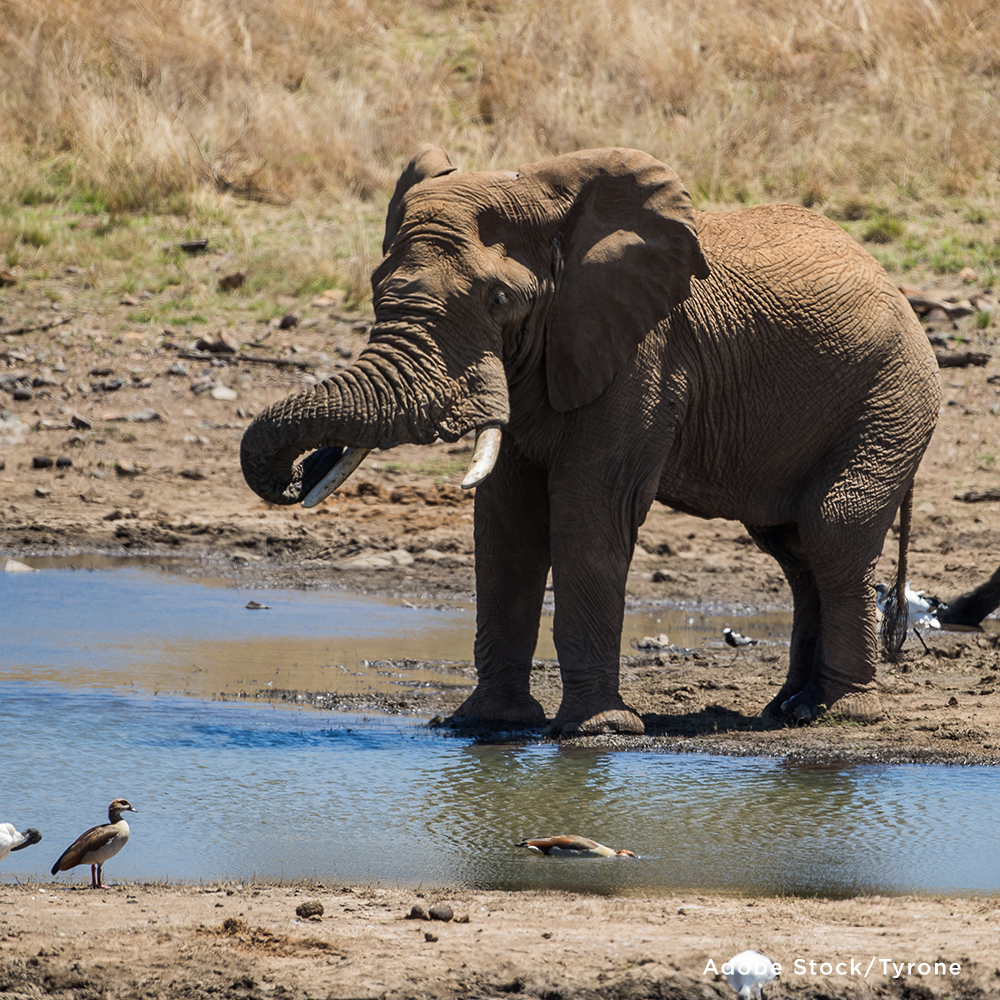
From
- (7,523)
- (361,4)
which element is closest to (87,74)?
(361,4)

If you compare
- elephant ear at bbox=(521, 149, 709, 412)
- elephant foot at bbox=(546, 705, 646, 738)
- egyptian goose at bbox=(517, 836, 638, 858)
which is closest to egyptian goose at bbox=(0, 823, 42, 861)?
egyptian goose at bbox=(517, 836, 638, 858)

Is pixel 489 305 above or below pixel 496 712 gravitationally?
above

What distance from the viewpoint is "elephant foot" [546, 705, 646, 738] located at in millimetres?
7129

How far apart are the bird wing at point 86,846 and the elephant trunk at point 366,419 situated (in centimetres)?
177

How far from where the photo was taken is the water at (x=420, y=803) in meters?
5.38

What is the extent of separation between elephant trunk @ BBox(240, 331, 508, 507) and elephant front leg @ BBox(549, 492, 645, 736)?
648 millimetres

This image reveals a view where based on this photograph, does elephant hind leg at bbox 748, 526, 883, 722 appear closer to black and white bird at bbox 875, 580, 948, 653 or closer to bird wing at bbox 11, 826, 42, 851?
black and white bird at bbox 875, 580, 948, 653

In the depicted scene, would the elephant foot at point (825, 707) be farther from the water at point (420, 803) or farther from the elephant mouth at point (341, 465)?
Result: the elephant mouth at point (341, 465)

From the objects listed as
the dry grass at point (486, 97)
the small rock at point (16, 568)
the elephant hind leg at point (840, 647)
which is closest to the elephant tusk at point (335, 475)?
the elephant hind leg at point (840, 647)

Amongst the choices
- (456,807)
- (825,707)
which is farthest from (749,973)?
(825,707)

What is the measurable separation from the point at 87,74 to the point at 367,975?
53.5 feet

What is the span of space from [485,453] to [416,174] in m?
1.38

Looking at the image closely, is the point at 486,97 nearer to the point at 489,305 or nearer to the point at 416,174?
the point at 416,174

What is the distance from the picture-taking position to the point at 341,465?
256 inches
